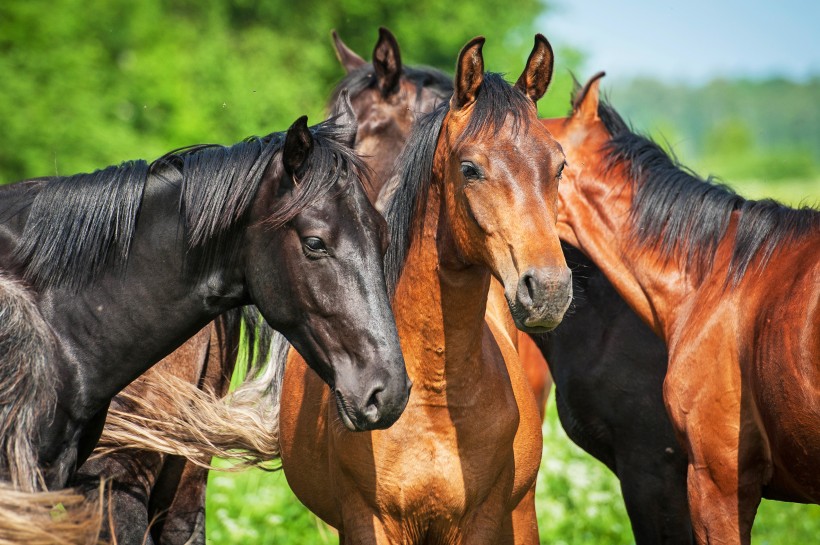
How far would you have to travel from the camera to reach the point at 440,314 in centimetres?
330

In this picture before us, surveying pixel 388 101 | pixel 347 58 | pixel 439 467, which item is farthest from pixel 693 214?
pixel 347 58

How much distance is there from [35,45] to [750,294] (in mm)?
19488

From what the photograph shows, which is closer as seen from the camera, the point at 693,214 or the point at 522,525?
the point at 522,525

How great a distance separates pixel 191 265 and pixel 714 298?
7.25ft

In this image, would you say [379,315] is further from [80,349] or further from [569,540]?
[569,540]

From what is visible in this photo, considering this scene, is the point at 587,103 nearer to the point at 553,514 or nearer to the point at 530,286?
the point at 530,286

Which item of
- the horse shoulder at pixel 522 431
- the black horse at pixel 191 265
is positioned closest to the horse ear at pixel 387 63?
the horse shoulder at pixel 522 431

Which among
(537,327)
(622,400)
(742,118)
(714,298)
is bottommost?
(537,327)

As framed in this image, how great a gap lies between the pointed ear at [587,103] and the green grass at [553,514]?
275cm

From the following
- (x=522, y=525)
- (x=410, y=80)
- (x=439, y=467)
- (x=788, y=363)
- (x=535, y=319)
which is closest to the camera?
(x=535, y=319)

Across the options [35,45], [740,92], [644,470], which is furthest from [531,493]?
[740,92]

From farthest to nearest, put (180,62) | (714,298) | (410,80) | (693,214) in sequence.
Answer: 1. (180,62)
2. (410,80)
3. (693,214)
4. (714,298)

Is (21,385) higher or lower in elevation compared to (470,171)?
lower

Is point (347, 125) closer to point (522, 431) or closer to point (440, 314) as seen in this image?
point (440, 314)
